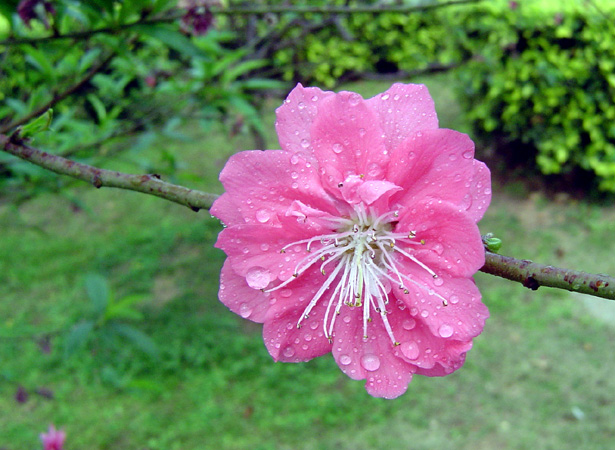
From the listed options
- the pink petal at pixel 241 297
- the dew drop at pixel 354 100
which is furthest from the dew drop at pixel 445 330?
the dew drop at pixel 354 100

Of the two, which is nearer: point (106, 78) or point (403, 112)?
point (403, 112)

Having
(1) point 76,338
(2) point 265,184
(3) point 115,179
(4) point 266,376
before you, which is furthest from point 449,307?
(4) point 266,376

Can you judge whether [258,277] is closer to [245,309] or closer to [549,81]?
[245,309]

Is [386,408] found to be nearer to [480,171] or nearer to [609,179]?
[480,171]

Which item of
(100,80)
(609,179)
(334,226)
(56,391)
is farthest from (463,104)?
(334,226)

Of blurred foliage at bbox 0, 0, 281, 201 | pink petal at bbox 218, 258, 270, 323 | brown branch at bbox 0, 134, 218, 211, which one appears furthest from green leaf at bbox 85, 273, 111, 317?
pink petal at bbox 218, 258, 270, 323

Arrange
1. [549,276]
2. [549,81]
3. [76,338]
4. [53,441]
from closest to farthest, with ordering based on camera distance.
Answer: [549,276], [53,441], [76,338], [549,81]

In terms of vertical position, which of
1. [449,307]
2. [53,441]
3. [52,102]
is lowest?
[53,441]
